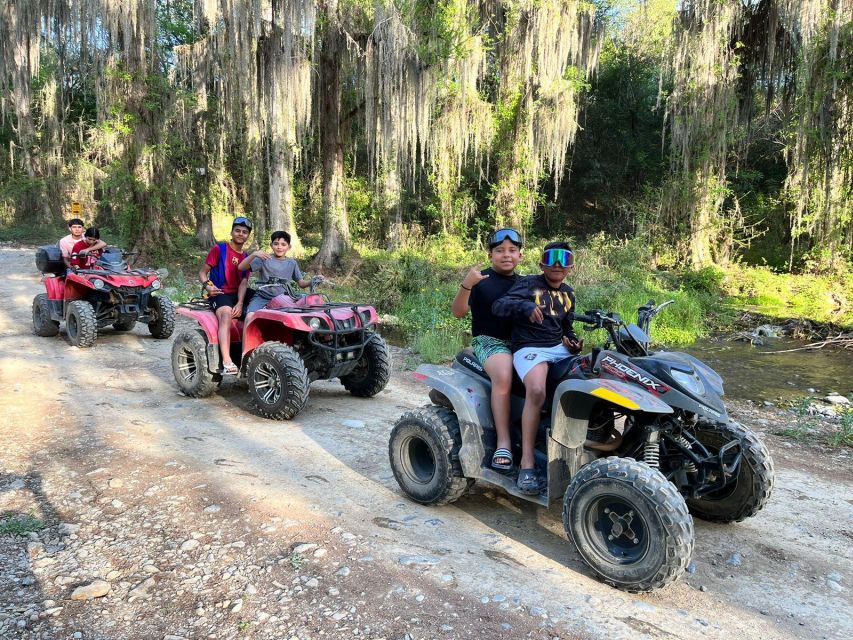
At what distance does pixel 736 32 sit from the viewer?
19.1 m

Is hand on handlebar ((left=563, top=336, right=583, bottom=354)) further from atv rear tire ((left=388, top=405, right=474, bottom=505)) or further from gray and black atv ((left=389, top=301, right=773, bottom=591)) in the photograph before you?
atv rear tire ((left=388, top=405, right=474, bottom=505))

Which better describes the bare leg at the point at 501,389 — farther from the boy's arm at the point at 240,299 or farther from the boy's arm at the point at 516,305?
the boy's arm at the point at 240,299

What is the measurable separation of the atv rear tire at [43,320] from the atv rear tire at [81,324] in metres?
0.68

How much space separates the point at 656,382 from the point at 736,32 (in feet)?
66.1

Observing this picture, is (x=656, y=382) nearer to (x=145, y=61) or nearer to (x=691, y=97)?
(x=145, y=61)

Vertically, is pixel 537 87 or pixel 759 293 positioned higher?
pixel 537 87

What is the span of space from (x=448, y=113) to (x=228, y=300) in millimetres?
14880

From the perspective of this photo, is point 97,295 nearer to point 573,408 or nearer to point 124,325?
point 124,325

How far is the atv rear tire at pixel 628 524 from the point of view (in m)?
2.90

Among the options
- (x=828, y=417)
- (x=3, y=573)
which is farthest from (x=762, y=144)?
(x=3, y=573)

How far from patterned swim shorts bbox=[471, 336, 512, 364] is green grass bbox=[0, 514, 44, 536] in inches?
108

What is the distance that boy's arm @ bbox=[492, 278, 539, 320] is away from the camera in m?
3.60

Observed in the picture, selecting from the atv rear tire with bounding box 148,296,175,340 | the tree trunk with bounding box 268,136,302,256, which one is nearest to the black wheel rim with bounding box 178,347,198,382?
the atv rear tire with bounding box 148,296,175,340

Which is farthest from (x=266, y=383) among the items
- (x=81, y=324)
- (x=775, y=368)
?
(x=775, y=368)
